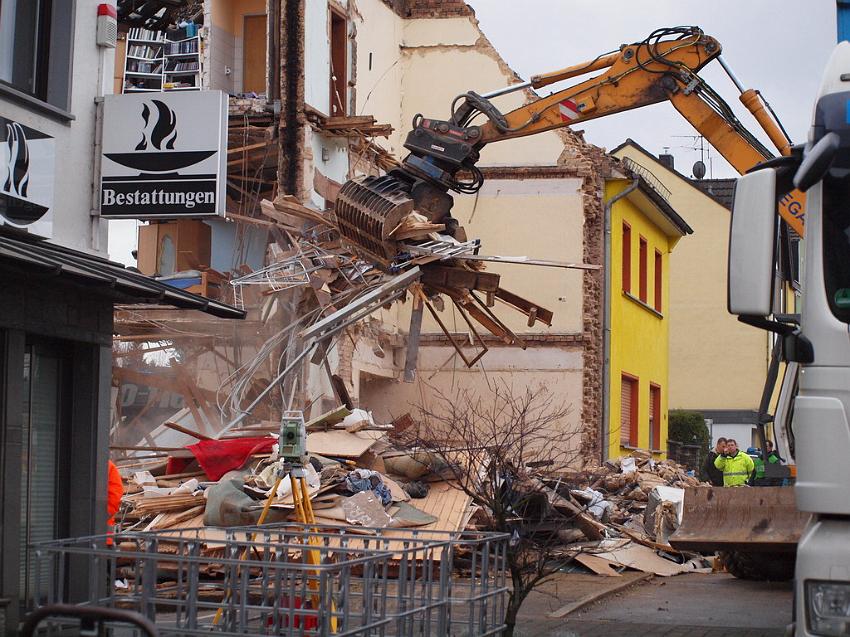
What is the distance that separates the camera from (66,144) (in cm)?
1107

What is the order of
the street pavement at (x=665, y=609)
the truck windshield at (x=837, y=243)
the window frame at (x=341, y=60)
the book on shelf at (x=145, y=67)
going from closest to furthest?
the truck windshield at (x=837, y=243) < the street pavement at (x=665, y=609) < the book on shelf at (x=145, y=67) < the window frame at (x=341, y=60)

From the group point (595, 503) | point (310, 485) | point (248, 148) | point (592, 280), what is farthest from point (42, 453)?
point (592, 280)

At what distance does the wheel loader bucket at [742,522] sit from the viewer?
11539 mm

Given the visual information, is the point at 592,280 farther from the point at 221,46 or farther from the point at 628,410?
the point at 221,46

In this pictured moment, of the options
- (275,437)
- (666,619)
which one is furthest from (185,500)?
(666,619)

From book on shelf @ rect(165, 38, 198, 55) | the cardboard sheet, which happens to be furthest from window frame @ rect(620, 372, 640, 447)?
book on shelf @ rect(165, 38, 198, 55)

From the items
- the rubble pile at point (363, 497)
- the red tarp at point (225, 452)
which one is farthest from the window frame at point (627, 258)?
the red tarp at point (225, 452)

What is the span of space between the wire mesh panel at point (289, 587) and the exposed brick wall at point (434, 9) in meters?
22.6

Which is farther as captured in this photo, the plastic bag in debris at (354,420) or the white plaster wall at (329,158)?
the white plaster wall at (329,158)

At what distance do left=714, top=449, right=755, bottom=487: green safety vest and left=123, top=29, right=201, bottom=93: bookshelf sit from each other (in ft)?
38.2

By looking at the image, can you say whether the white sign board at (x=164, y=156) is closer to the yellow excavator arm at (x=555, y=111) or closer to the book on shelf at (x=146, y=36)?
the yellow excavator arm at (x=555, y=111)

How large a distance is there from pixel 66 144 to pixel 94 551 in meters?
5.10

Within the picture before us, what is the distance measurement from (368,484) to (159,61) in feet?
36.4

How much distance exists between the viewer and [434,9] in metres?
29.5
